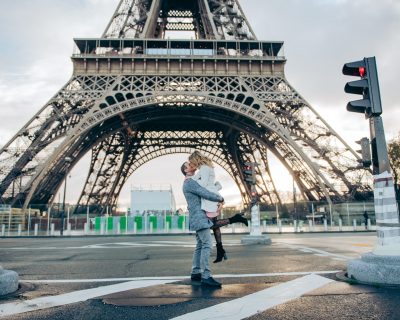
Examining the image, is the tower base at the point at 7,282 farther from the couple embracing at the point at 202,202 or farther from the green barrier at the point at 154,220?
the green barrier at the point at 154,220

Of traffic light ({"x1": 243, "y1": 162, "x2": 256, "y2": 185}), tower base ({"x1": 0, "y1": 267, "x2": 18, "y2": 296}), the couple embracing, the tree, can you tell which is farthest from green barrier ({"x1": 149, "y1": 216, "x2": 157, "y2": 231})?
the tree

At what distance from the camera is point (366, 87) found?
4.62 meters

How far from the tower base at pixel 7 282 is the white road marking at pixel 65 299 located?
0.49 metres

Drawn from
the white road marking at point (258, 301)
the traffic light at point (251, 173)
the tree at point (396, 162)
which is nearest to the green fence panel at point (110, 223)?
the traffic light at point (251, 173)

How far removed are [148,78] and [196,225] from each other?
23.6 metres

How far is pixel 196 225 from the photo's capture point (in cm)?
431

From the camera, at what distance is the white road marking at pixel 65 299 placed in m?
3.12

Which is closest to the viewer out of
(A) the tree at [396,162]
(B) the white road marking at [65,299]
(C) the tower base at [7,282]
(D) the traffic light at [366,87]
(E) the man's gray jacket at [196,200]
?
(B) the white road marking at [65,299]

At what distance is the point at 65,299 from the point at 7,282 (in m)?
0.78

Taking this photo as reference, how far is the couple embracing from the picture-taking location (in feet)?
14.0

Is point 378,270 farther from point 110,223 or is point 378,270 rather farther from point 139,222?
point 110,223

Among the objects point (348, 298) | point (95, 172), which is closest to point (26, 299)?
point (348, 298)

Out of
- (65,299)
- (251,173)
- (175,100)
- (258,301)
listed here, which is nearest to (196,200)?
(258,301)

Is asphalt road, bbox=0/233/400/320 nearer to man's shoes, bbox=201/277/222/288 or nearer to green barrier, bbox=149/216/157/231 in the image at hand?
man's shoes, bbox=201/277/222/288
